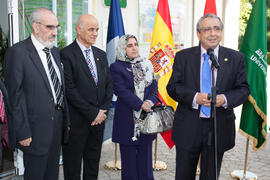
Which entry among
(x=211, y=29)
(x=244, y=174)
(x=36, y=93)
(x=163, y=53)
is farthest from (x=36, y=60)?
(x=244, y=174)

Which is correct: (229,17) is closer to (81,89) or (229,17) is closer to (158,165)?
(158,165)

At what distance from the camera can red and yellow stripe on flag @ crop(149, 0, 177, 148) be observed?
3982mm

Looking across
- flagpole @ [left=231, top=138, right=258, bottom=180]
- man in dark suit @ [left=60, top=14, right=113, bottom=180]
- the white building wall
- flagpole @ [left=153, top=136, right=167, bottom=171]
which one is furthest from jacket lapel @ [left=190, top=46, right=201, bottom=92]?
the white building wall

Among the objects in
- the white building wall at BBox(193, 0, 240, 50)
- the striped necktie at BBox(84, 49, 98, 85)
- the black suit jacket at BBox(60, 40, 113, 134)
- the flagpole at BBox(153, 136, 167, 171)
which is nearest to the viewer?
the black suit jacket at BBox(60, 40, 113, 134)

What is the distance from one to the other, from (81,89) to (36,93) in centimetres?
59

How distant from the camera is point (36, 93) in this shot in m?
2.23

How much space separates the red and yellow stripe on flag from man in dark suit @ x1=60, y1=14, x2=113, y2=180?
1.17 meters

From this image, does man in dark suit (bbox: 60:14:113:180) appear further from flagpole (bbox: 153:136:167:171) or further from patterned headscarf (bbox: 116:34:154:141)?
flagpole (bbox: 153:136:167:171)

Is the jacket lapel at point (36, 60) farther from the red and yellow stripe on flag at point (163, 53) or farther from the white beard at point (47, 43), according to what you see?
the red and yellow stripe on flag at point (163, 53)

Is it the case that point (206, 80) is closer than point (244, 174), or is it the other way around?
point (206, 80)

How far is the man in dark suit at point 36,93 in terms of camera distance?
2152 mm

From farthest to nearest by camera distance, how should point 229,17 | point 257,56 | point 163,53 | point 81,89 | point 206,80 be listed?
point 229,17
point 163,53
point 257,56
point 81,89
point 206,80

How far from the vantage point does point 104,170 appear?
389 cm

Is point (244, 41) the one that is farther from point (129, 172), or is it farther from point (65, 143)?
point (65, 143)
